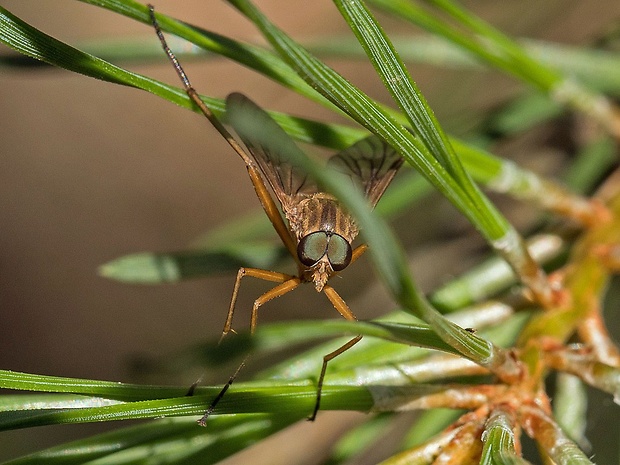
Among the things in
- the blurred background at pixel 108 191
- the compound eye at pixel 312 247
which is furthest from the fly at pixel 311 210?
the blurred background at pixel 108 191

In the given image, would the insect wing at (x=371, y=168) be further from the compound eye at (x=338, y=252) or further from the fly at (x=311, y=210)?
the compound eye at (x=338, y=252)

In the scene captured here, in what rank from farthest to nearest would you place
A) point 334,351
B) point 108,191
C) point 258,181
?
point 108,191
point 258,181
point 334,351

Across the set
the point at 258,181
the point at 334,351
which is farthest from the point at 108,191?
the point at 334,351

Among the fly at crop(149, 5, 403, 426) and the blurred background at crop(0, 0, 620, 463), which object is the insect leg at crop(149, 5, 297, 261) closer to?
the fly at crop(149, 5, 403, 426)

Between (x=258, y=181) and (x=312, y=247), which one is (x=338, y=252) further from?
(x=258, y=181)

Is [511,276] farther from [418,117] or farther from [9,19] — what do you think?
[9,19]

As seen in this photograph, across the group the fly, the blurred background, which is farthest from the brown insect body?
the blurred background

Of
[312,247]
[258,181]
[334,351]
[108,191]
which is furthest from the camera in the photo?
[108,191]

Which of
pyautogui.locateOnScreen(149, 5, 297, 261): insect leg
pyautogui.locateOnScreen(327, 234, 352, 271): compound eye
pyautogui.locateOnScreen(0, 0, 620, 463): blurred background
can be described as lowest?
pyautogui.locateOnScreen(327, 234, 352, 271): compound eye
